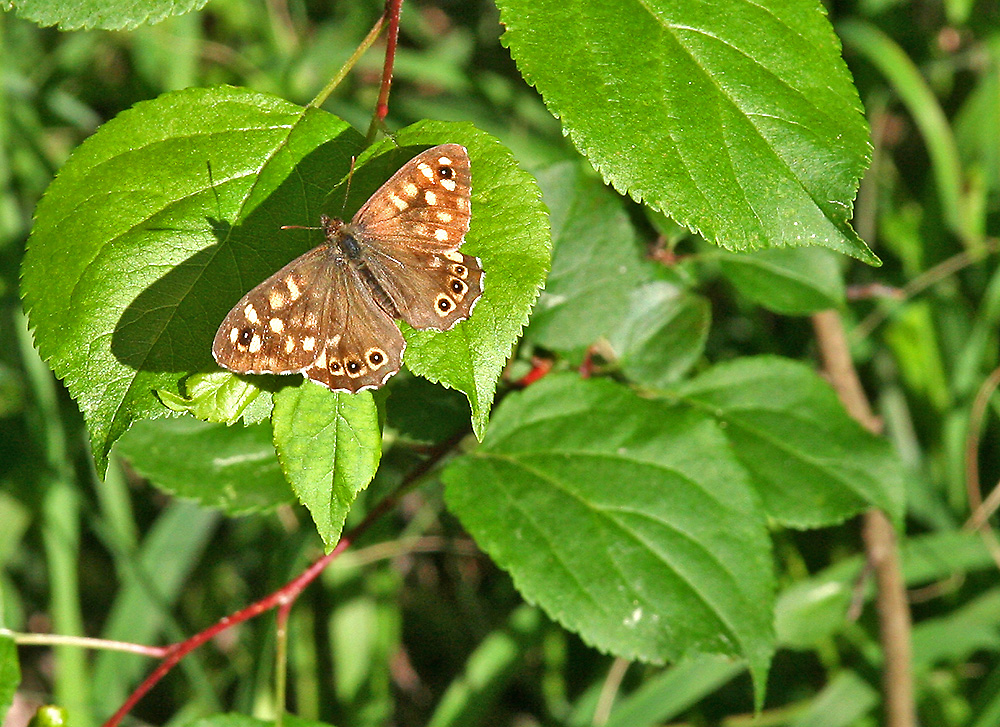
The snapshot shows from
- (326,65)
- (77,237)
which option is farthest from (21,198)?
(77,237)

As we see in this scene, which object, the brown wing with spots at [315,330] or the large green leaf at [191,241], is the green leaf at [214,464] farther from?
the large green leaf at [191,241]

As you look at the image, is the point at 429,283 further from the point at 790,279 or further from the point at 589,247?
the point at 790,279

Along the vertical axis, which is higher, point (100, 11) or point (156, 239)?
point (100, 11)

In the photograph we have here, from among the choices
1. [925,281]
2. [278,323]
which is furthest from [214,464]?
[925,281]

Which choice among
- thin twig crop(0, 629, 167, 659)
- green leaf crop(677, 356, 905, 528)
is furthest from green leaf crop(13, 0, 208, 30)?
green leaf crop(677, 356, 905, 528)

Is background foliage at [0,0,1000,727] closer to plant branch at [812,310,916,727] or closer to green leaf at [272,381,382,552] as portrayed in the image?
green leaf at [272,381,382,552]

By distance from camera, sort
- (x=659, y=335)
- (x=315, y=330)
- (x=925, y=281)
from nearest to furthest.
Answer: (x=315, y=330), (x=659, y=335), (x=925, y=281)

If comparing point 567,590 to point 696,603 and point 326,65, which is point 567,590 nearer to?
point 696,603
